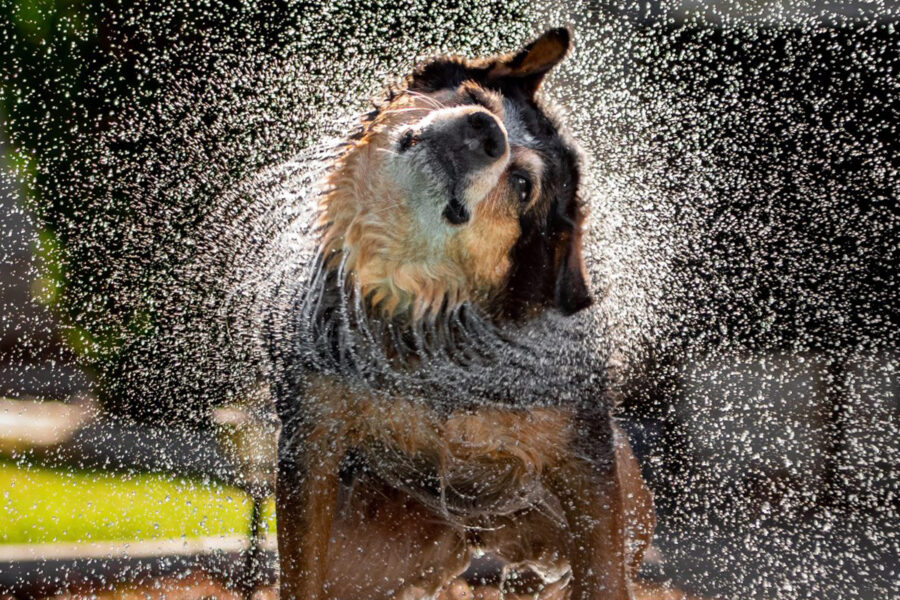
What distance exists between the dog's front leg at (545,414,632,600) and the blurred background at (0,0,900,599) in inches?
73.1

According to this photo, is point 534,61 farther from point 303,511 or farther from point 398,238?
point 303,511

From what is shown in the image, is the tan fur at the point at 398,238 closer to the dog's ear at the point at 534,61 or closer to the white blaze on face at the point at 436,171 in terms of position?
the white blaze on face at the point at 436,171

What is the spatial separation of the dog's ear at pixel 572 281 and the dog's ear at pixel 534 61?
22.0 inches

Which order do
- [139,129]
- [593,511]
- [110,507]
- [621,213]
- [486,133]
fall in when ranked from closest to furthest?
[486,133], [593,511], [621,213], [110,507], [139,129]

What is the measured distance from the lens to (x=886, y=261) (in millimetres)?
5480

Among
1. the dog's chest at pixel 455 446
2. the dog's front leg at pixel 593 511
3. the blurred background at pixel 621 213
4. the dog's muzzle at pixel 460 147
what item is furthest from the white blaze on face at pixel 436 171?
the blurred background at pixel 621 213

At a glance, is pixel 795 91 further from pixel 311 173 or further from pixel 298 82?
pixel 311 173

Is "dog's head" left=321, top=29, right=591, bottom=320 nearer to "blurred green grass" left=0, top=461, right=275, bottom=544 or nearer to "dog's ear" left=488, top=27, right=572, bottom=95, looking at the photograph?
"dog's ear" left=488, top=27, right=572, bottom=95

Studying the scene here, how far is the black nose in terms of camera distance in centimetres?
229

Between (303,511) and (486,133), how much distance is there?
1.33 meters

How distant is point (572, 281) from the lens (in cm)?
250

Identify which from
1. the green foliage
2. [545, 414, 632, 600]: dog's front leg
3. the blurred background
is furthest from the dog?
the green foliage

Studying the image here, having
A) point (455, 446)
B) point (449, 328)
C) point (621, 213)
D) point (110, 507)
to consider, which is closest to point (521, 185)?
point (449, 328)

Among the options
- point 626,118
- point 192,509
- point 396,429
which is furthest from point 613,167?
point 192,509
